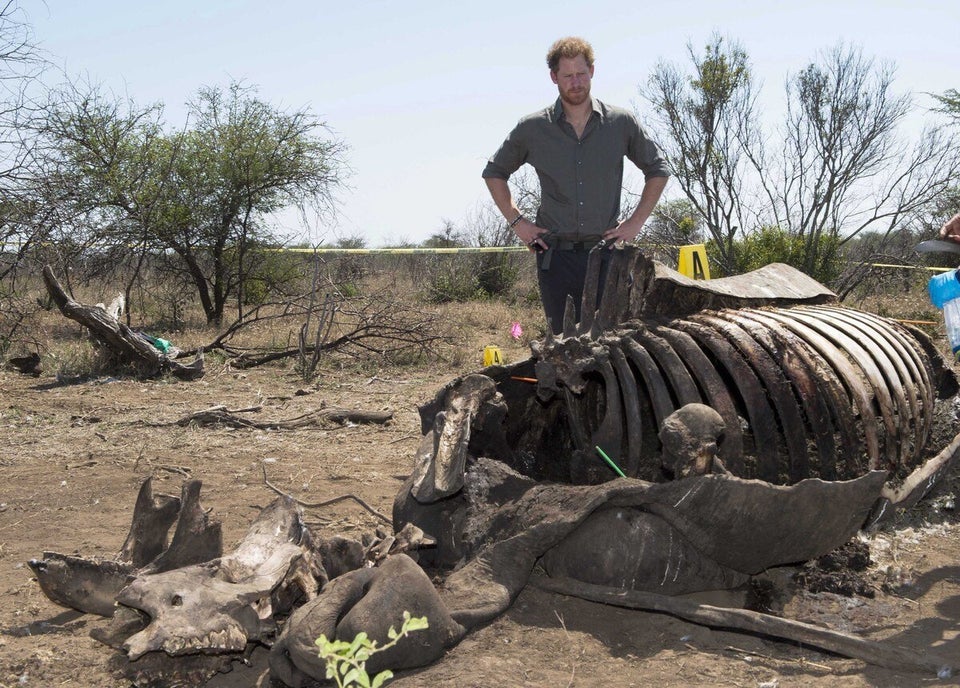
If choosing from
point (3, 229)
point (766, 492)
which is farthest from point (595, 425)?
point (3, 229)

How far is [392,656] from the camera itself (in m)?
2.89

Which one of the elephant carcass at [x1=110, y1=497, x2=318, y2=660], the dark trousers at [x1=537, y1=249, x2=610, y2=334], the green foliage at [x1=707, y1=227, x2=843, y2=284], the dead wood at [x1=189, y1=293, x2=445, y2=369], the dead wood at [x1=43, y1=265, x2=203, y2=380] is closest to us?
the elephant carcass at [x1=110, y1=497, x2=318, y2=660]

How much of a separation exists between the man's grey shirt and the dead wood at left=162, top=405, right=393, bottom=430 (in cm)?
278

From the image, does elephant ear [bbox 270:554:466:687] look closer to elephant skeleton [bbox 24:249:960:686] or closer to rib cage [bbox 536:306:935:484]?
elephant skeleton [bbox 24:249:960:686]

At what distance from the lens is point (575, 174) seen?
531 centimetres

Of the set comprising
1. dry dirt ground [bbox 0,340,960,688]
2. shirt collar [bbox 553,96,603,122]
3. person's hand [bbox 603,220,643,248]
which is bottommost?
dry dirt ground [bbox 0,340,960,688]

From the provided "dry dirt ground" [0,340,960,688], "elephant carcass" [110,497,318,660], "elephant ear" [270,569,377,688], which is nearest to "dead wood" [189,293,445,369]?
"dry dirt ground" [0,340,960,688]

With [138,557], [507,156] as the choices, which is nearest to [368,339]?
[507,156]

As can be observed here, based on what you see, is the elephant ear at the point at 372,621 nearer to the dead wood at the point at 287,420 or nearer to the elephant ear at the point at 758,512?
the elephant ear at the point at 758,512

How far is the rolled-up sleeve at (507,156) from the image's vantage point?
5430 mm

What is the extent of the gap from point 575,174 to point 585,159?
10 centimetres

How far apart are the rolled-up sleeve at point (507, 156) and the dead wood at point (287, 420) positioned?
2.70 m

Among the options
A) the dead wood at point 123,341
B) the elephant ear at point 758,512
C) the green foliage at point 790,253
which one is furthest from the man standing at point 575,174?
the green foliage at point 790,253

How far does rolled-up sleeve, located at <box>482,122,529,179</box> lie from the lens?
5430 millimetres
